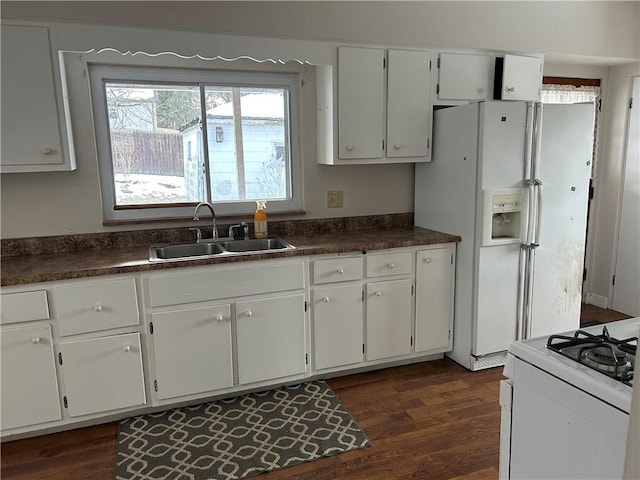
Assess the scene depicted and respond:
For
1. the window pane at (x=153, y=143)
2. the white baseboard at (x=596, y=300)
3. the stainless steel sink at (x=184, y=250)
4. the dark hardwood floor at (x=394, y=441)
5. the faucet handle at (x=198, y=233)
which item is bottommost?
the dark hardwood floor at (x=394, y=441)

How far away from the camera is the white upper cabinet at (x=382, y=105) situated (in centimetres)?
288

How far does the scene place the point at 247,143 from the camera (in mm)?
3088

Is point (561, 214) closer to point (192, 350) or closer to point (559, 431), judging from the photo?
point (559, 431)

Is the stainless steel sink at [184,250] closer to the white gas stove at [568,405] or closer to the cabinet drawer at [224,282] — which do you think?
the cabinet drawer at [224,282]

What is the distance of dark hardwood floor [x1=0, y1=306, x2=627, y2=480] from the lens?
2088mm

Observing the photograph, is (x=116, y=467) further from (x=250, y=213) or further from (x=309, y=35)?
(x=309, y=35)

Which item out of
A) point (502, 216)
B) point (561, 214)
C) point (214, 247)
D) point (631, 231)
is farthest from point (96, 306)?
point (631, 231)

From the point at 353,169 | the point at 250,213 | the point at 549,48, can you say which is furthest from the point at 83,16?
the point at 549,48

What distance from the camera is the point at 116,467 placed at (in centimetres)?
213

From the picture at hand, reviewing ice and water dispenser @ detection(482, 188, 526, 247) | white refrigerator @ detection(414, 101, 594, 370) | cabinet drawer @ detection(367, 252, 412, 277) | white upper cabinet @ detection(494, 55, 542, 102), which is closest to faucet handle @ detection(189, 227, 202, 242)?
cabinet drawer @ detection(367, 252, 412, 277)

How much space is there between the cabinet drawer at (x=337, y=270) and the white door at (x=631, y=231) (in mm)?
2592

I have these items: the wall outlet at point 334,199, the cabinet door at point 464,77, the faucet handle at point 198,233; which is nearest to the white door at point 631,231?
the cabinet door at point 464,77

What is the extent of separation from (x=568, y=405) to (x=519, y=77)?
8.77 ft

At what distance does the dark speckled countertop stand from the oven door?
150 cm
